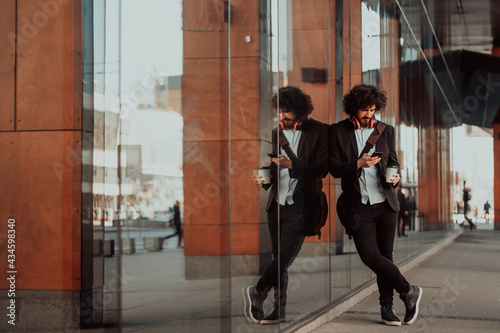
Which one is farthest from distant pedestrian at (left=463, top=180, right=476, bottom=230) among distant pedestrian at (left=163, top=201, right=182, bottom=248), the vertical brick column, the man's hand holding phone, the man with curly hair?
distant pedestrian at (left=163, top=201, right=182, bottom=248)

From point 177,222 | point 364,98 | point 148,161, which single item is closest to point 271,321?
point 177,222

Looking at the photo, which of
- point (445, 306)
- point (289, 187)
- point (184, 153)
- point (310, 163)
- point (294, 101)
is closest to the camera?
point (184, 153)

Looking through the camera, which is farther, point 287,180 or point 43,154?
point 287,180

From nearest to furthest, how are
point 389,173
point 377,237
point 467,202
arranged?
1. point 389,173
2. point 377,237
3. point 467,202

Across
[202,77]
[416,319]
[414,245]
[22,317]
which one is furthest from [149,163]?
[414,245]

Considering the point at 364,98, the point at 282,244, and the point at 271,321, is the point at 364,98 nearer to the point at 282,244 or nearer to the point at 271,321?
the point at 282,244

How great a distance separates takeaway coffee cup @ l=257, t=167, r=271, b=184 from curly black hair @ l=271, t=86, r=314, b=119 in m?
0.42

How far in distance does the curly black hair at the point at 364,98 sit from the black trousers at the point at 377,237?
2.44 ft

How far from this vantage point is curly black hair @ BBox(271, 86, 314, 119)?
545 centimetres

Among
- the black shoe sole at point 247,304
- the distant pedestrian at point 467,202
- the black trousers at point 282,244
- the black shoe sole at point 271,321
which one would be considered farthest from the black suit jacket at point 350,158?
the distant pedestrian at point 467,202

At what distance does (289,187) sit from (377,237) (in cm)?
110

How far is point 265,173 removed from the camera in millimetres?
5055

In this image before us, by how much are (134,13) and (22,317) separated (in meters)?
1.81

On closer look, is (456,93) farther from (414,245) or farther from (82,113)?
(82,113)
